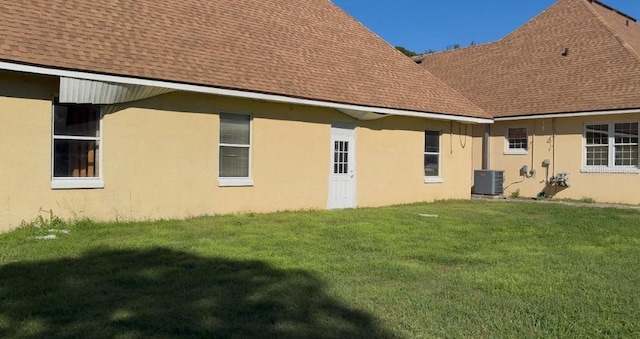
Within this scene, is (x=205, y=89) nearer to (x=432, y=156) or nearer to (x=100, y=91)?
(x=100, y=91)

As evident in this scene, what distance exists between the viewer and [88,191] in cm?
1073

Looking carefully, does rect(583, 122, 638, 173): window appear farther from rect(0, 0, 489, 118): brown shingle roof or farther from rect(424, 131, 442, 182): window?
rect(424, 131, 442, 182): window

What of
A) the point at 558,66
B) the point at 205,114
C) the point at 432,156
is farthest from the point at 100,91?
the point at 558,66

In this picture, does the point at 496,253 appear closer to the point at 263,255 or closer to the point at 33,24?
the point at 263,255

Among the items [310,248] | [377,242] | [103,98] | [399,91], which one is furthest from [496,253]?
[399,91]

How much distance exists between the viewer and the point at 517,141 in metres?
20.9

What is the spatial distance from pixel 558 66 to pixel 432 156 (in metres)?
6.74

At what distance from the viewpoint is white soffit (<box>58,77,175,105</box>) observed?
32.4 feet

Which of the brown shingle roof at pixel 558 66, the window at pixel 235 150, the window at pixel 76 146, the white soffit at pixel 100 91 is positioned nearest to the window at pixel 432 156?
the brown shingle roof at pixel 558 66

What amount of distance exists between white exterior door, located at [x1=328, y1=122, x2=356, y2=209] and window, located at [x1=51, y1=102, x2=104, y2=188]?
20.3ft

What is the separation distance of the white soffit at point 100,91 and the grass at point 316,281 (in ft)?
7.64

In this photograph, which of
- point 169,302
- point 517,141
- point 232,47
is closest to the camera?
point 169,302

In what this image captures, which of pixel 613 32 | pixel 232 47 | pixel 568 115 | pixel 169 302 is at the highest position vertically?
pixel 613 32

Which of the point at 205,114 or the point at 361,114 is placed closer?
the point at 205,114
